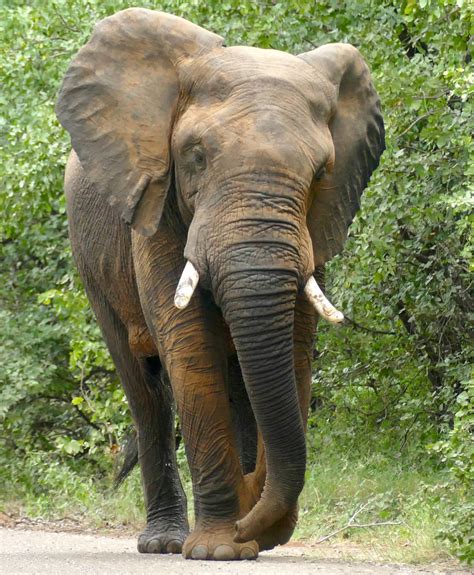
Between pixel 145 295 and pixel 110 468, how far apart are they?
5.95 metres

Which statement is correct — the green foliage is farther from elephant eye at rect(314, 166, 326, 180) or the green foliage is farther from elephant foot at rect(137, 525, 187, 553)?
elephant foot at rect(137, 525, 187, 553)

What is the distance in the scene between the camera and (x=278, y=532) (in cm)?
739

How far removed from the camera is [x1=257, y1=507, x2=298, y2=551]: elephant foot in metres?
7.38

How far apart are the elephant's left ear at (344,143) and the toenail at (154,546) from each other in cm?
207

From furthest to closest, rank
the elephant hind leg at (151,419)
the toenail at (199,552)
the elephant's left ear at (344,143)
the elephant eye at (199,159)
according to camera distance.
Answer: the elephant hind leg at (151,419) → the elephant's left ear at (344,143) → the toenail at (199,552) → the elephant eye at (199,159)

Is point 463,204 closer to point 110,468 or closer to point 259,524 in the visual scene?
point 259,524

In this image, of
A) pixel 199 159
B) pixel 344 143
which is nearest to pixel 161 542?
pixel 344 143

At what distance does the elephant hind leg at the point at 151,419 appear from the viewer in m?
9.06

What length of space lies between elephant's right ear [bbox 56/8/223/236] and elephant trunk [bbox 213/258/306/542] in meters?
0.82

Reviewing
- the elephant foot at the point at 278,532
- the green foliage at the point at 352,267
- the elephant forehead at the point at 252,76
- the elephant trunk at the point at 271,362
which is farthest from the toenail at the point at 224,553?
the elephant forehead at the point at 252,76

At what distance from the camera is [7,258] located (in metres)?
14.7

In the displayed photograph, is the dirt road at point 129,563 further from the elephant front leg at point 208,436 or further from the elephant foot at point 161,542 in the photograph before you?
the elephant front leg at point 208,436

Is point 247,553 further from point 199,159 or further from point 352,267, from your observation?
point 352,267

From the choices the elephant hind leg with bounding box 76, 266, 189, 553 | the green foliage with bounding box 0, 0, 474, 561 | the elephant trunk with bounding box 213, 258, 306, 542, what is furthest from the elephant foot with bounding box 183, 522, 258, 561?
the elephant hind leg with bounding box 76, 266, 189, 553
